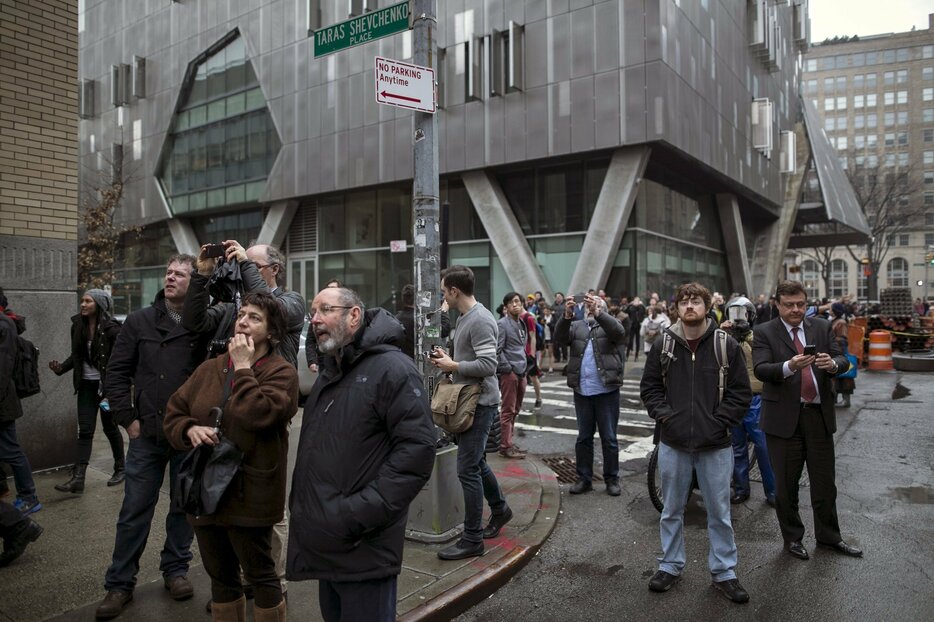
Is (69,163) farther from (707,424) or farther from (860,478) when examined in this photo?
(860,478)

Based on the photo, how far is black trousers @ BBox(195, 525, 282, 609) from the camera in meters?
3.08

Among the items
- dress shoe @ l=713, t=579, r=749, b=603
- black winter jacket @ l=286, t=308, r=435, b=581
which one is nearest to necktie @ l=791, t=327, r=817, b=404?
dress shoe @ l=713, t=579, r=749, b=603

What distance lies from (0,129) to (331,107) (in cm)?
2213

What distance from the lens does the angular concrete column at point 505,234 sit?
941 inches

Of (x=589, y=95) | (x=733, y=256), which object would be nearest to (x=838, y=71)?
(x=733, y=256)

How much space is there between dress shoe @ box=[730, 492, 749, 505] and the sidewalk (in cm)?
173

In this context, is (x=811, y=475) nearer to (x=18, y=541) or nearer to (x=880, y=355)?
(x=18, y=541)

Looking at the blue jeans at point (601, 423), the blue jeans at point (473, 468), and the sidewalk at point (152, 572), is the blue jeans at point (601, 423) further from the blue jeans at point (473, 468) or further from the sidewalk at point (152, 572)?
the blue jeans at point (473, 468)

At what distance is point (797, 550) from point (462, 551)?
2.52 m

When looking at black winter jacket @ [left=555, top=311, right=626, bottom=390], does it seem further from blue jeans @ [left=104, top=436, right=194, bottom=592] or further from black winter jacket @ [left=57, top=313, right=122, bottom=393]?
black winter jacket @ [left=57, top=313, right=122, bottom=393]

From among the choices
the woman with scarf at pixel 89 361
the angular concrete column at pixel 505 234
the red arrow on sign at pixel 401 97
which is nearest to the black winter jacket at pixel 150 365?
the red arrow on sign at pixel 401 97

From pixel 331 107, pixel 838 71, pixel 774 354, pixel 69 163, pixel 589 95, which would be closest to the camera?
pixel 774 354

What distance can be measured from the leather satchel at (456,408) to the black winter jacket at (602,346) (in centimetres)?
193

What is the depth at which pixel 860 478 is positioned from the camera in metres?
7.04
